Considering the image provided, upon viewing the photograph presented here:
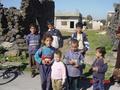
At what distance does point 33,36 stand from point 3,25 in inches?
463

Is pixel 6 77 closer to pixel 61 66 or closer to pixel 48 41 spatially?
pixel 48 41

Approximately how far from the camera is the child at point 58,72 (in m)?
8.13

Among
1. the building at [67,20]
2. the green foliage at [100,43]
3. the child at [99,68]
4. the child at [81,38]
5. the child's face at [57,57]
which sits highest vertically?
the child at [81,38]

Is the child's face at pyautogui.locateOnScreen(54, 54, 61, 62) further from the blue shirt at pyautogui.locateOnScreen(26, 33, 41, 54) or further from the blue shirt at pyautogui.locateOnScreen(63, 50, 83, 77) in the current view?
the blue shirt at pyautogui.locateOnScreen(26, 33, 41, 54)

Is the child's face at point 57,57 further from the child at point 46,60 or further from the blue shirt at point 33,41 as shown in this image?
the blue shirt at point 33,41

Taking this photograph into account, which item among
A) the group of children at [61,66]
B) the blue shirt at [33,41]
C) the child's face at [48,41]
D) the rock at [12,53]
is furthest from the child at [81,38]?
the rock at [12,53]

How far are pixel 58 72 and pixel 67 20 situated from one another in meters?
55.3

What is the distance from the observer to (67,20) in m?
63.2

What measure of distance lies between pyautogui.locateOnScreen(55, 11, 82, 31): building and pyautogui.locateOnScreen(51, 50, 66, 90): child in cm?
5445

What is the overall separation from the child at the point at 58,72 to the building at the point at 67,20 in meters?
54.4

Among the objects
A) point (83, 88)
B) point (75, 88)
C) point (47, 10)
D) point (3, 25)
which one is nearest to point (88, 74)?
point (83, 88)

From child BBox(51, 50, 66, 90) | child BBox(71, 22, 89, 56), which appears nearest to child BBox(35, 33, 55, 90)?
child BBox(51, 50, 66, 90)

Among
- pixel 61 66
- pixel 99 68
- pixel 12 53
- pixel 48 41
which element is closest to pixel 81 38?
pixel 99 68

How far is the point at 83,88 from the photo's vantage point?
9508mm
